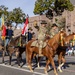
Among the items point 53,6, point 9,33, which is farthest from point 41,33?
point 53,6

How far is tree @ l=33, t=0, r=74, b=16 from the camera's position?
44969mm

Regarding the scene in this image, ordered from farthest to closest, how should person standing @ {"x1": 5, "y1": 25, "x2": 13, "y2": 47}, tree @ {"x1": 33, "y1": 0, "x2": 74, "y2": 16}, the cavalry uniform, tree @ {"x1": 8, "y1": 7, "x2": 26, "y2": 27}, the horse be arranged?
tree @ {"x1": 8, "y1": 7, "x2": 26, "y2": 27} → tree @ {"x1": 33, "y1": 0, "x2": 74, "y2": 16} → person standing @ {"x1": 5, "y1": 25, "x2": 13, "y2": 47} → the horse → the cavalry uniform

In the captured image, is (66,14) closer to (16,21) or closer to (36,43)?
(16,21)

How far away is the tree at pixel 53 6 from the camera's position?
148 ft

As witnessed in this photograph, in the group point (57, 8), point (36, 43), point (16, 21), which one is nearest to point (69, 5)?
point (57, 8)

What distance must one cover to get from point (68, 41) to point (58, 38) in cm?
47

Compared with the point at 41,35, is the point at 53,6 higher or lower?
higher

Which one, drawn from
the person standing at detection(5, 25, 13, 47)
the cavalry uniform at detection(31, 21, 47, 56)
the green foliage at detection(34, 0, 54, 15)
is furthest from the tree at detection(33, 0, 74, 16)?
the cavalry uniform at detection(31, 21, 47, 56)

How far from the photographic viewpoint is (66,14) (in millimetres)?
68812

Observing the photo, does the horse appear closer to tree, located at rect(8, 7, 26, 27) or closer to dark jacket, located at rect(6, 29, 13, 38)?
dark jacket, located at rect(6, 29, 13, 38)

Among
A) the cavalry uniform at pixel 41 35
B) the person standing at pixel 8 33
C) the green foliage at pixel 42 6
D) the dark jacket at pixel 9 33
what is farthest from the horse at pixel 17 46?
the green foliage at pixel 42 6

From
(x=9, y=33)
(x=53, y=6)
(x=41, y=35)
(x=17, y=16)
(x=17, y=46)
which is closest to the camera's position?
(x=41, y=35)

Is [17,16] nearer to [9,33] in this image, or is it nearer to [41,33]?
[9,33]

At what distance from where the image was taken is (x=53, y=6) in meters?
45.5
